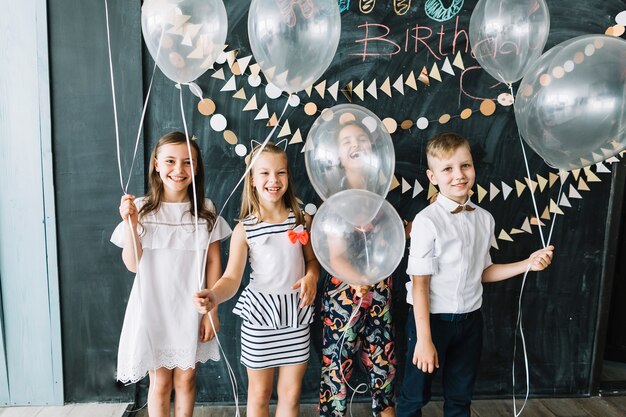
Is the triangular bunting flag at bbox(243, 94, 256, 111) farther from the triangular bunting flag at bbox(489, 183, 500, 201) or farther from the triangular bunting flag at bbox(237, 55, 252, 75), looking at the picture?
the triangular bunting flag at bbox(489, 183, 500, 201)

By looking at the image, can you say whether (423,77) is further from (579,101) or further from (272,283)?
(272,283)

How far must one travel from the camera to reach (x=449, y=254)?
5.31 ft

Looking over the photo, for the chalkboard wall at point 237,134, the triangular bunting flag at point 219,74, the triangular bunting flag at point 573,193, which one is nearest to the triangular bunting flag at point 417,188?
the chalkboard wall at point 237,134

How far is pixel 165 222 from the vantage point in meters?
1.61

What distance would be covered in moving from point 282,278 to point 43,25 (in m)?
1.39

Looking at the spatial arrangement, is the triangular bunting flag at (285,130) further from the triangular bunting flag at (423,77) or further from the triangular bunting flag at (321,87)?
the triangular bunting flag at (423,77)

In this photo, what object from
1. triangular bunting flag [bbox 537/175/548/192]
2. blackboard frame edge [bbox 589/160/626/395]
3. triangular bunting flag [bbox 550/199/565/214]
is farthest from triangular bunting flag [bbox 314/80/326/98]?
blackboard frame edge [bbox 589/160/626/395]

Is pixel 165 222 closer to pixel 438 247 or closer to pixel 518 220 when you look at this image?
pixel 438 247

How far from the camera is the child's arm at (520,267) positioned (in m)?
1.56

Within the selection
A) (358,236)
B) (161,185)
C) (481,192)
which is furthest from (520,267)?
(161,185)

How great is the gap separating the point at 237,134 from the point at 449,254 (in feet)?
3.23

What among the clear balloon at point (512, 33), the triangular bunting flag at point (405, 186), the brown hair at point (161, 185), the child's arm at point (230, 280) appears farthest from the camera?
the triangular bunting flag at point (405, 186)

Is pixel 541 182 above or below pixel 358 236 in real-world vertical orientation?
above

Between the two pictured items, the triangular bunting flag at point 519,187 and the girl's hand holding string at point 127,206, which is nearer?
the girl's hand holding string at point 127,206
